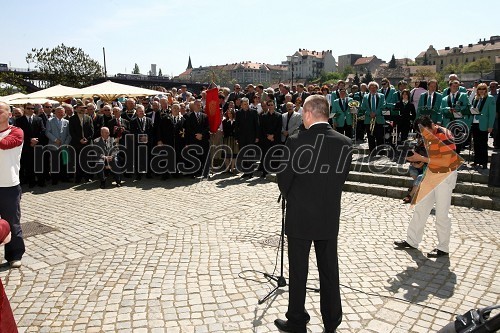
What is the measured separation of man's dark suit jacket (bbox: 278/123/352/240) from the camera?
3.46 metres

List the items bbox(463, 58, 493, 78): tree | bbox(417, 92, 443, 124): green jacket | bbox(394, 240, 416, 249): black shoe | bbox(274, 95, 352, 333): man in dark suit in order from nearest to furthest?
1. bbox(274, 95, 352, 333): man in dark suit
2. bbox(394, 240, 416, 249): black shoe
3. bbox(417, 92, 443, 124): green jacket
4. bbox(463, 58, 493, 78): tree

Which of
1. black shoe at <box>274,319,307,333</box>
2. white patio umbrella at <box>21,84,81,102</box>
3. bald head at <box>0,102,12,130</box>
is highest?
white patio umbrella at <box>21,84,81,102</box>

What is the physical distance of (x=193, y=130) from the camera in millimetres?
11773

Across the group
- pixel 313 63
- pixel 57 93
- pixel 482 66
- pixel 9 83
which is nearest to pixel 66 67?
pixel 9 83

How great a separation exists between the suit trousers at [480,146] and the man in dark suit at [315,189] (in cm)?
800

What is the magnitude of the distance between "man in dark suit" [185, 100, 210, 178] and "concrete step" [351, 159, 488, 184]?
441 cm

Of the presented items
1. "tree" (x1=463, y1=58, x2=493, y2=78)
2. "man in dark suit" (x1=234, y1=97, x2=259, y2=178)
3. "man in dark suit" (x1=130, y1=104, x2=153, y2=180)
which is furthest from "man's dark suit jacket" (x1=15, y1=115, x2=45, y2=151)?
"tree" (x1=463, y1=58, x2=493, y2=78)

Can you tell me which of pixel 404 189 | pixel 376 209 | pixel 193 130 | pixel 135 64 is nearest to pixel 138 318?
pixel 376 209

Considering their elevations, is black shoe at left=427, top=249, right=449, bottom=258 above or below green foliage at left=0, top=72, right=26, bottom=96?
below

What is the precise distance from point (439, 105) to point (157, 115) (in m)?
8.09

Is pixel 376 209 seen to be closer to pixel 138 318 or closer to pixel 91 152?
pixel 138 318

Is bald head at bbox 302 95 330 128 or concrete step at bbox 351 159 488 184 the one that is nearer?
bald head at bbox 302 95 330 128

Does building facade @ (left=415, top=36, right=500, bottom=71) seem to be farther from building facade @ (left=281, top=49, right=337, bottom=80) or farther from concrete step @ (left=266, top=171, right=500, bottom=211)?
concrete step @ (left=266, top=171, right=500, bottom=211)

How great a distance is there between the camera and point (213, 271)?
5.18 meters
